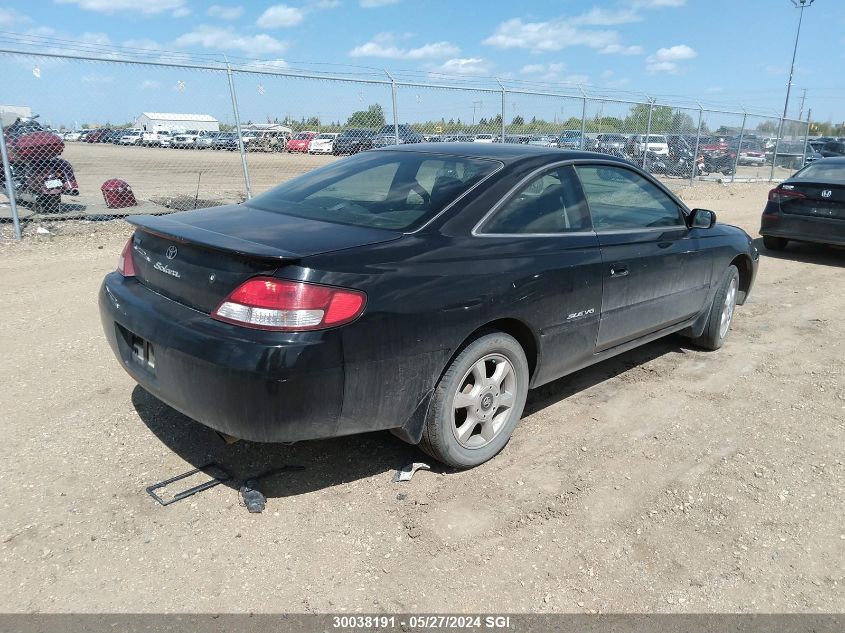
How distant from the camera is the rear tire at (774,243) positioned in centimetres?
985

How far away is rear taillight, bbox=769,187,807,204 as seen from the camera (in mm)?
8930

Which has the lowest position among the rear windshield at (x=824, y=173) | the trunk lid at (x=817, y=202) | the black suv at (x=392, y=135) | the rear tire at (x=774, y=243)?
the rear tire at (x=774, y=243)

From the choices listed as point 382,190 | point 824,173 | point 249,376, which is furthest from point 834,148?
point 249,376

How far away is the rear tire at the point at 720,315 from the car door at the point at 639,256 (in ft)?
1.01

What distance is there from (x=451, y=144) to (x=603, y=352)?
64.8 inches

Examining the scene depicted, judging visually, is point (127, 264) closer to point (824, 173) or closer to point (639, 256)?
point (639, 256)

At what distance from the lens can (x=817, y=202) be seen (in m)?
8.73

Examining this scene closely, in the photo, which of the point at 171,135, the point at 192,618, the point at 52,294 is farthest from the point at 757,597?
the point at 171,135

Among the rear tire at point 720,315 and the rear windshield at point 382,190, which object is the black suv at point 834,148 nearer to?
the rear tire at point 720,315

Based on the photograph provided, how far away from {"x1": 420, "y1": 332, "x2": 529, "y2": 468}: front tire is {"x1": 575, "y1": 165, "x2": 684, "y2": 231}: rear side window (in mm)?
1115

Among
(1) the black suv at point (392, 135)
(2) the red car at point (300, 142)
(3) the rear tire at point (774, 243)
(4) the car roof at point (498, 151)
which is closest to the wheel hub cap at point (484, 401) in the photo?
(4) the car roof at point (498, 151)

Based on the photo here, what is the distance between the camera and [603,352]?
3977mm

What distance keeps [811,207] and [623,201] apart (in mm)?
6250

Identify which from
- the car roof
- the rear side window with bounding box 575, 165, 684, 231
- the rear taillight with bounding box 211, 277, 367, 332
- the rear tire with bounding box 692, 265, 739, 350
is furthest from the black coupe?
the rear taillight with bounding box 211, 277, 367, 332
